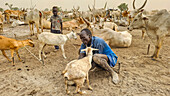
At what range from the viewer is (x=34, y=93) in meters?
2.75

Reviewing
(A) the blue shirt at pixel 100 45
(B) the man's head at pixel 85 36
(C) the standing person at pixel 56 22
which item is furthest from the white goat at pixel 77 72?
(C) the standing person at pixel 56 22

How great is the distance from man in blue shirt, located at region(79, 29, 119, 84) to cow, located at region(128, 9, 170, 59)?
2327 mm

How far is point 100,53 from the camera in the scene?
10.6 feet

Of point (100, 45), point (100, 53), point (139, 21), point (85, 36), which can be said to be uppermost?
point (139, 21)

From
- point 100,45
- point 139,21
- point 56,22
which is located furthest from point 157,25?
point 56,22

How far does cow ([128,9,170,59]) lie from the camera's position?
13.7 feet

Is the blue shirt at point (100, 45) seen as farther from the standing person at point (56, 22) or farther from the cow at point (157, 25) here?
the standing person at point (56, 22)

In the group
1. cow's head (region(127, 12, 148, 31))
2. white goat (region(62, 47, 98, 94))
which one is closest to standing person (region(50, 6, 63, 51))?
cow's head (region(127, 12, 148, 31))

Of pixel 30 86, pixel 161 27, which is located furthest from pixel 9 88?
pixel 161 27

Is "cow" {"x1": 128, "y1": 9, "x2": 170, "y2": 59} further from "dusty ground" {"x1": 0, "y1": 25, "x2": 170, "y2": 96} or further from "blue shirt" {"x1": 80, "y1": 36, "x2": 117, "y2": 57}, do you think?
"blue shirt" {"x1": 80, "y1": 36, "x2": 117, "y2": 57}

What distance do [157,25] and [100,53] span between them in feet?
8.87

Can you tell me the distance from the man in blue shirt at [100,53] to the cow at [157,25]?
→ 2.33 metres

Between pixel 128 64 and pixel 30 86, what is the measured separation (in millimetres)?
3328

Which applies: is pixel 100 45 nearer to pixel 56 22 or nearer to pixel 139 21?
pixel 139 21
